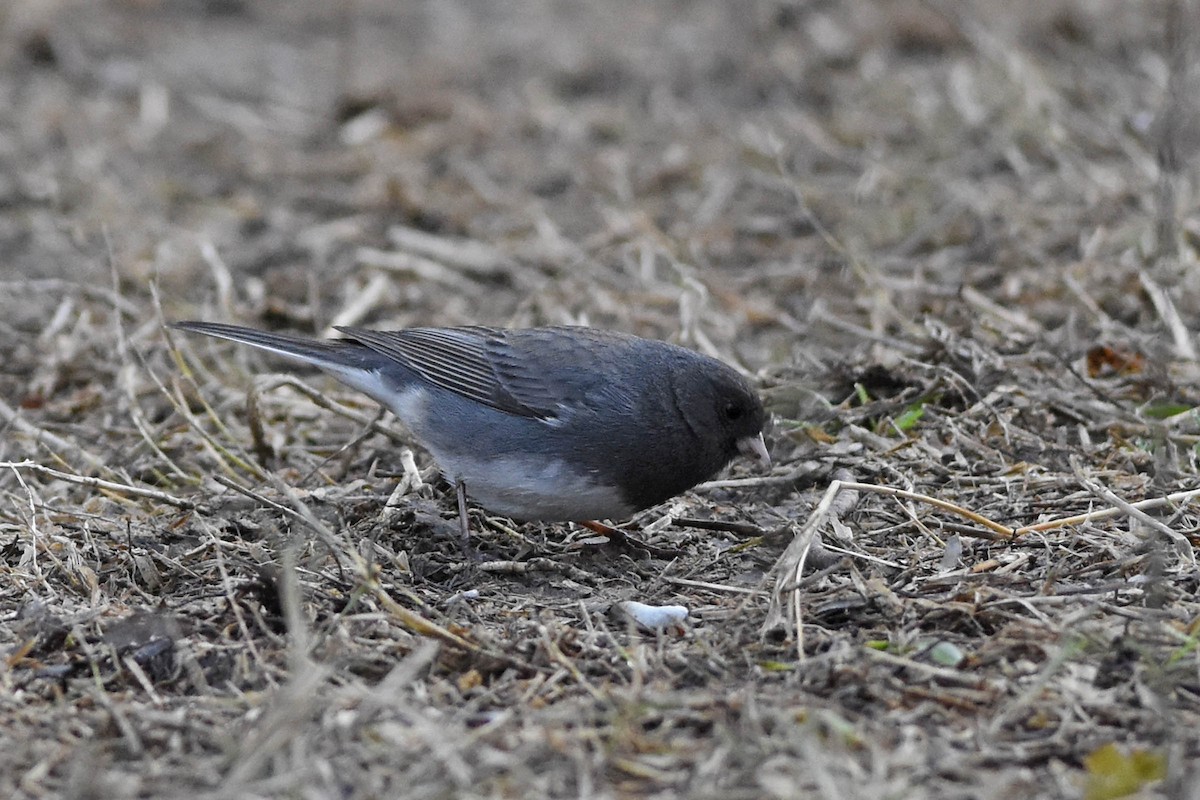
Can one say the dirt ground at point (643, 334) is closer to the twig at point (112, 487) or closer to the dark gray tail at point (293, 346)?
the twig at point (112, 487)

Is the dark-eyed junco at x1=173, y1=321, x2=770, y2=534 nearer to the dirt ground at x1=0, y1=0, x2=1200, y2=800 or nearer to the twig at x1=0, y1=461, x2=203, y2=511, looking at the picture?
the dirt ground at x1=0, y1=0, x2=1200, y2=800

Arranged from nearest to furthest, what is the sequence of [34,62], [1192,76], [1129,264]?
[1129,264]
[1192,76]
[34,62]

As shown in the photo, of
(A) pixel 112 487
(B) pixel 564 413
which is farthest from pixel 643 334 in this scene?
(A) pixel 112 487

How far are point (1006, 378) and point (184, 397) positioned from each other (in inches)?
119

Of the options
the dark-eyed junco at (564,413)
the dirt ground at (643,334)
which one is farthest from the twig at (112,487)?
the dark-eyed junco at (564,413)

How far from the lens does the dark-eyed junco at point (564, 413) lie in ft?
13.8

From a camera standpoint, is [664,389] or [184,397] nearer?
[664,389]

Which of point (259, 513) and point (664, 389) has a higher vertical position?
point (664, 389)

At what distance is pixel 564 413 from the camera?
4305mm

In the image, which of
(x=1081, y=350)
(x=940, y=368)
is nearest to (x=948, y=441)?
(x=940, y=368)

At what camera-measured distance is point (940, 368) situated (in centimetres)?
493

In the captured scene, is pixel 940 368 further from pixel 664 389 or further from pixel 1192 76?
pixel 1192 76

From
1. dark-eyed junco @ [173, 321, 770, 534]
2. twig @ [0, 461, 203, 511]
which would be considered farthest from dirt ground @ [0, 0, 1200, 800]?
dark-eyed junco @ [173, 321, 770, 534]

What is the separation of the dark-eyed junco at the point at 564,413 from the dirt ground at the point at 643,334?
0.24 meters
